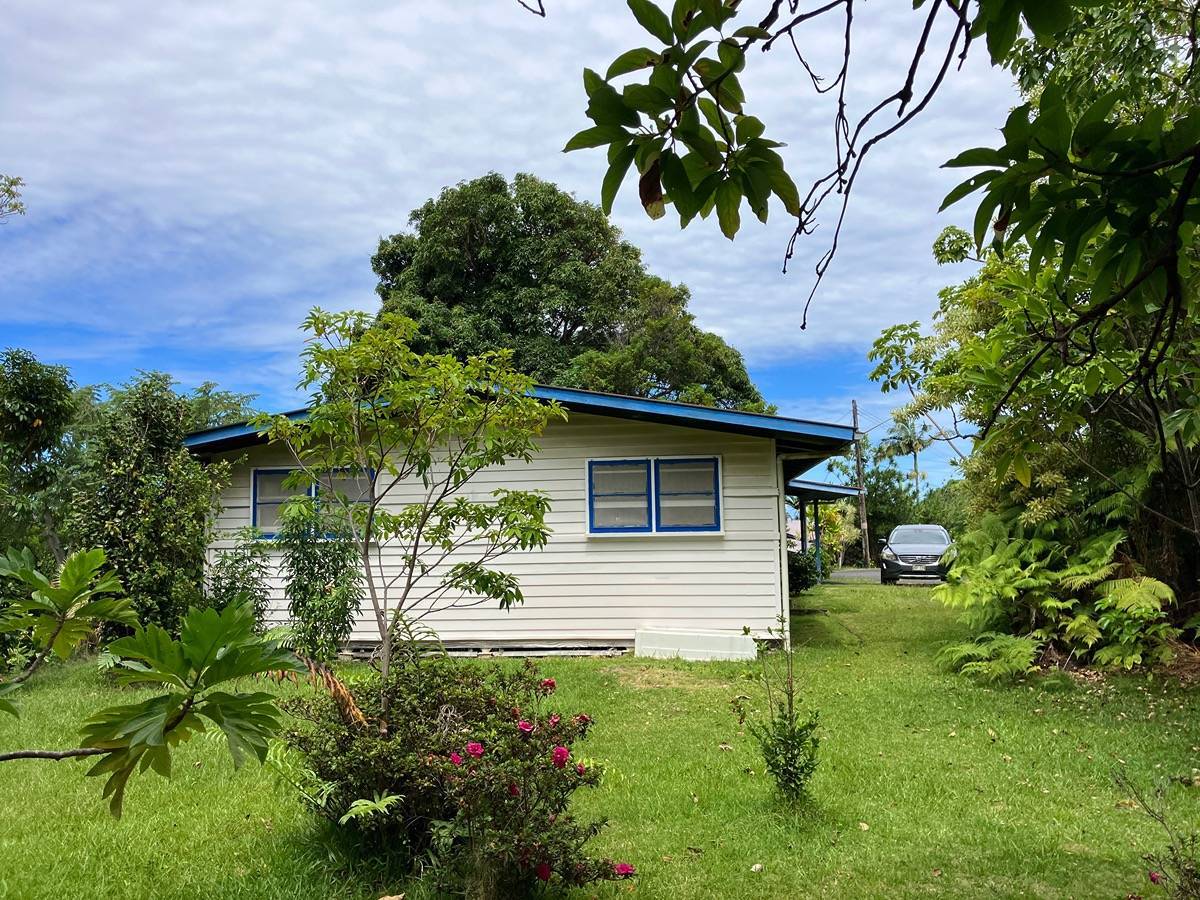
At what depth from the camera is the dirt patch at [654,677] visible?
8289 millimetres

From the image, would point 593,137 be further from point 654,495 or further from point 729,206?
point 654,495

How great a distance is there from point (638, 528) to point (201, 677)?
9539 mm

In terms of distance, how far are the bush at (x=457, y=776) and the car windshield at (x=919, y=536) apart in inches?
797

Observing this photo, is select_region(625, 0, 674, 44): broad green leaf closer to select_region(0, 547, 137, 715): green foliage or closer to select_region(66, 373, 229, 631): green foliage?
select_region(0, 547, 137, 715): green foliage

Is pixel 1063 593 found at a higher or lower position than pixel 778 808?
higher

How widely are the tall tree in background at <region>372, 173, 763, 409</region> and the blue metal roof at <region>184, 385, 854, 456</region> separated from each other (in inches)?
437

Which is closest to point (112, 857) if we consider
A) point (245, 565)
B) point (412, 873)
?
point (412, 873)

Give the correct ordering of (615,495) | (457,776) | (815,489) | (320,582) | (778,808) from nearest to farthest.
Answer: (457,776)
(778,808)
(320,582)
(615,495)
(815,489)

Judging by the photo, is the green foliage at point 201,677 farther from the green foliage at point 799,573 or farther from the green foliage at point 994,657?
the green foliage at point 799,573

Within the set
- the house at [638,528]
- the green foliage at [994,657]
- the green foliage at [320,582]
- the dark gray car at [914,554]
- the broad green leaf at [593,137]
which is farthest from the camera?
the dark gray car at [914,554]

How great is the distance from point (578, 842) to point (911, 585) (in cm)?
1934

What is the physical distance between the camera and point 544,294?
22.1 m

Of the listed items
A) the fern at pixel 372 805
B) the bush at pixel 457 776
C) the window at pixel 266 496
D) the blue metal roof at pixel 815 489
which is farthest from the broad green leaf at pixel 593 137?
the blue metal roof at pixel 815 489

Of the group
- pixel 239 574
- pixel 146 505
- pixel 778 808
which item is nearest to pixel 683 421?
pixel 239 574
